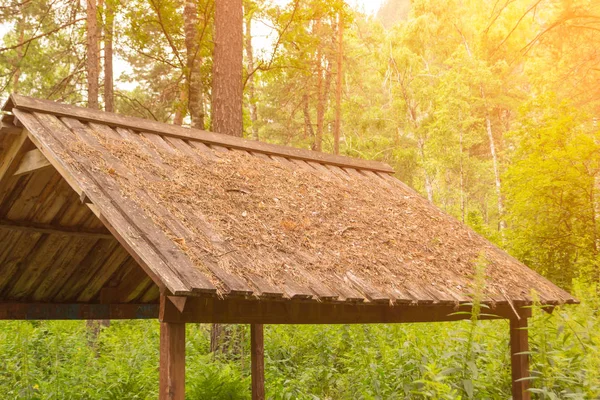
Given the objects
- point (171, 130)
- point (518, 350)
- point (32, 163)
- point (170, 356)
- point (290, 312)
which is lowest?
point (518, 350)

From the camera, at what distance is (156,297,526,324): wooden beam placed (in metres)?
4.07

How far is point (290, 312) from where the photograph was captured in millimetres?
4871

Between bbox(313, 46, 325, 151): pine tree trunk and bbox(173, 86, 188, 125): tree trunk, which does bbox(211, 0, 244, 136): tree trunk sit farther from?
bbox(313, 46, 325, 151): pine tree trunk

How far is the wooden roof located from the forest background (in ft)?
2.76

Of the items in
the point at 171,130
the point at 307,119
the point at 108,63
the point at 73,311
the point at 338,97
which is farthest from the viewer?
the point at 307,119

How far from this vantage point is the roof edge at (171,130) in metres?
5.18

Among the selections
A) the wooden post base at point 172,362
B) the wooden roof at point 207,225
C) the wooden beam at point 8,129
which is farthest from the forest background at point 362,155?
the wooden beam at point 8,129

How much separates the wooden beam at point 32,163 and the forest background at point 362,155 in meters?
3.49

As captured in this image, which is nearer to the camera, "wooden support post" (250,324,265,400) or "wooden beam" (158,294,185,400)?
"wooden beam" (158,294,185,400)

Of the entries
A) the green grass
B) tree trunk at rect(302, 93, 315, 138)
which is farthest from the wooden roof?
tree trunk at rect(302, 93, 315, 138)

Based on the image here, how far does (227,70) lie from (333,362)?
5.83 metres

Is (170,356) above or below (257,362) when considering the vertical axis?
above

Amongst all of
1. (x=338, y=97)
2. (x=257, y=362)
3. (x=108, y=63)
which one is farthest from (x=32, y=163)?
(x=338, y=97)

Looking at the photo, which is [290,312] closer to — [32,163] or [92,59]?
[32,163]
